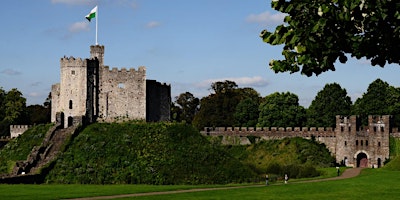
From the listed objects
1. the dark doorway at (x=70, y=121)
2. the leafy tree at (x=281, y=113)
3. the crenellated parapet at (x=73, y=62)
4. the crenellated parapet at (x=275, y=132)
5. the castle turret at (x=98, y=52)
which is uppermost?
the castle turret at (x=98, y=52)

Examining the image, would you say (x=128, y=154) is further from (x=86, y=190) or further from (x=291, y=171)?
(x=291, y=171)

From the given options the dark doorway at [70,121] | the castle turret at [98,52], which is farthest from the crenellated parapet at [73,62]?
the dark doorway at [70,121]

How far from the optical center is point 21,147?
59.2 metres

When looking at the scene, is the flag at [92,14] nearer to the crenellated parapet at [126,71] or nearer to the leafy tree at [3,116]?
the crenellated parapet at [126,71]

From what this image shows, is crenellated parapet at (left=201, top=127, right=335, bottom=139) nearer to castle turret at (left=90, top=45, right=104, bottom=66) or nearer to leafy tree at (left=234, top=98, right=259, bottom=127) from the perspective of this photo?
leafy tree at (left=234, top=98, right=259, bottom=127)

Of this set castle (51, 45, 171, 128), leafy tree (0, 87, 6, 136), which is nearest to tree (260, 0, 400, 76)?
castle (51, 45, 171, 128)

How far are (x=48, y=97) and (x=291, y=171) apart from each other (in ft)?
262

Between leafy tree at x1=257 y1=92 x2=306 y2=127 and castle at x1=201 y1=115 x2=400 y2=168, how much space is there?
23.0ft

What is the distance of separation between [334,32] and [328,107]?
8308 centimetres

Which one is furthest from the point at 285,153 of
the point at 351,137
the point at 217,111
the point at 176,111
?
the point at 176,111

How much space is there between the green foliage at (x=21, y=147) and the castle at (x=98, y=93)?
2187 mm

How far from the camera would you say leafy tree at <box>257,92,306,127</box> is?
93625 millimetres

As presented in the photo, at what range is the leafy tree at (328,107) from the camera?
92.4 meters

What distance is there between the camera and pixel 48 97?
133 m
